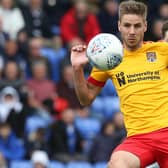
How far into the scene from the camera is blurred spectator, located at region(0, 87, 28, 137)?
47.9 feet

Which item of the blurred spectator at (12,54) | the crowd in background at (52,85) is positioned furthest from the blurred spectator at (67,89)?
the blurred spectator at (12,54)

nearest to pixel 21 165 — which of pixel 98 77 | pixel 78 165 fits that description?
pixel 78 165

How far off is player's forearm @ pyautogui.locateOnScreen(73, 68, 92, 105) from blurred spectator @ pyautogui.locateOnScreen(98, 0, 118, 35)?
9.73m

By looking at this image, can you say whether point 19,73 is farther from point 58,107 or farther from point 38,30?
point 38,30

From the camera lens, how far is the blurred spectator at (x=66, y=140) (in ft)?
47.4

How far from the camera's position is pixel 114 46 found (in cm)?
811

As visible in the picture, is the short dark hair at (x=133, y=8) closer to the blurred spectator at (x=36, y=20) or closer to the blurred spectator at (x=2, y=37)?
the blurred spectator at (x=2, y=37)

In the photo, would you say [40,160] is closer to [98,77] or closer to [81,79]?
[98,77]

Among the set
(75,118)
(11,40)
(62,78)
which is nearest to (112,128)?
(75,118)

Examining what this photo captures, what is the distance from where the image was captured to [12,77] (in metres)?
15.3

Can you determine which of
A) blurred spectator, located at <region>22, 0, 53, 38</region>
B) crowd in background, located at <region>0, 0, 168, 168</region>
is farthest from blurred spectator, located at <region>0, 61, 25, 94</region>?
blurred spectator, located at <region>22, 0, 53, 38</region>

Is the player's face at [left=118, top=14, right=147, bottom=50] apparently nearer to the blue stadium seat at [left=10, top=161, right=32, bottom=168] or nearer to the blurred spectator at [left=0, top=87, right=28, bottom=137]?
the blue stadium seat at [left=10, top=161, right=32, bottom=168]

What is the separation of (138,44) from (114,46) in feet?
2.00

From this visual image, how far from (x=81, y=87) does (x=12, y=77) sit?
6.85 metres
